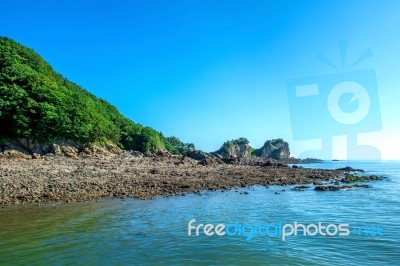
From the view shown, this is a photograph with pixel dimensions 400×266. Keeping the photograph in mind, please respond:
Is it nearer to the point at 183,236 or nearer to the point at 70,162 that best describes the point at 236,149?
the point at 70,162

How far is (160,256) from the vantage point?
10312mm

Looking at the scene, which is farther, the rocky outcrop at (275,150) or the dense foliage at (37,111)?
the rocky outcrop at (275,150)

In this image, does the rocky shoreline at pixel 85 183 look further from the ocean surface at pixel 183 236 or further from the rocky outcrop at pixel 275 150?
the rocky outcrop at pixel 275 150

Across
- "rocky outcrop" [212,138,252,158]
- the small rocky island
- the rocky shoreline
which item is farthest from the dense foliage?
"rocky outcrop" [212,138,252,158]

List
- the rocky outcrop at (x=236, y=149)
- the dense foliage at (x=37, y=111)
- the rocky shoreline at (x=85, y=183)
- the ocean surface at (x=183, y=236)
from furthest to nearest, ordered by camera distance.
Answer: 1. the rocky outcrop at (x=236, y=149)
2. the dense foliage at (x=37, y=111)
3. the rocky shoreline at (x=85, y=183)
4. the ocean surface at (x=183, y=236)

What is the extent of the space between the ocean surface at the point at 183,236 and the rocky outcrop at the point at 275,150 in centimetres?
15379

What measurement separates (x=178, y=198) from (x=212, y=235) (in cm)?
1011

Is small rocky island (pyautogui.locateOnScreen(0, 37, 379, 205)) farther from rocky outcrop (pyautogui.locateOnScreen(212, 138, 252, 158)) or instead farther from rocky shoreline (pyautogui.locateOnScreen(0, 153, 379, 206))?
rocky outcrop (pyautogui.locateOnScreen(212, 138, 252, 158))

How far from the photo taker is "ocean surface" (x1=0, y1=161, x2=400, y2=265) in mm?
10195

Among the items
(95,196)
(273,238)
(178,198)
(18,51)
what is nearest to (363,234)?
(273,238)

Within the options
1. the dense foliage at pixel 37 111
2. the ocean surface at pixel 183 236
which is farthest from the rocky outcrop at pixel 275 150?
the ocean surface at pixel 183 236

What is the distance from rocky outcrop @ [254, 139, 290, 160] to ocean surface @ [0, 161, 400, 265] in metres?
154

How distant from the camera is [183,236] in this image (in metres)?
12.8

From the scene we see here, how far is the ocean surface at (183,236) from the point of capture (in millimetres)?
10195
